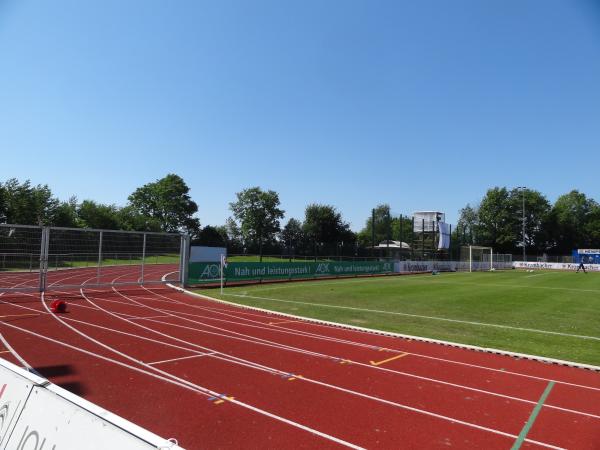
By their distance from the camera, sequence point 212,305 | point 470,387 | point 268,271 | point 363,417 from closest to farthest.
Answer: point 363,417 < point 470,387 < point 212,305 < point 268,271

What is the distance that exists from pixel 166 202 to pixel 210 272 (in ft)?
218

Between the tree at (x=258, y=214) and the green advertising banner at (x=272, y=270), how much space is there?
5335 cm

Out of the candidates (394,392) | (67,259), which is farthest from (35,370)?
(67,259)

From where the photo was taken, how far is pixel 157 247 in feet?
77.4

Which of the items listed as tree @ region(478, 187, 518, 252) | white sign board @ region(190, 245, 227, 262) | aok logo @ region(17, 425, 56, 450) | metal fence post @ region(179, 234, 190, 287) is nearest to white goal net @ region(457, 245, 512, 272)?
tree @ region(478, 187, 518, 252)

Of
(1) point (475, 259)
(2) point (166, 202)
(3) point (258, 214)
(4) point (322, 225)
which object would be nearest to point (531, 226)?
(1) point (475, 259)

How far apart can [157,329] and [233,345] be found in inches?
113

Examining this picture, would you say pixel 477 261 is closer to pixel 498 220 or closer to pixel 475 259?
pixel 475 259

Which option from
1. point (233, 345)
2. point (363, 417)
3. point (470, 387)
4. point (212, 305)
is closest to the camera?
point (363, 417)

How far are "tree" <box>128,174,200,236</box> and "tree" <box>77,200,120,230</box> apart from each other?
13.8 m

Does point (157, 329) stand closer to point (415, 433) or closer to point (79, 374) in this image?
point (79, 374)

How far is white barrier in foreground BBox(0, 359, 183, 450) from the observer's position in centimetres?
283

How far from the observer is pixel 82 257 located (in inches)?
819

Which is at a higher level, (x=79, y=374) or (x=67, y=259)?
(x=67, y=259)
